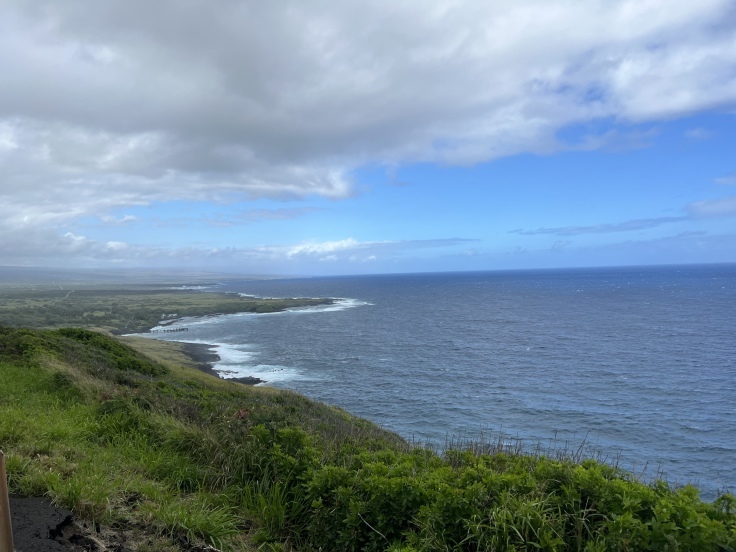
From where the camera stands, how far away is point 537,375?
4434 cm

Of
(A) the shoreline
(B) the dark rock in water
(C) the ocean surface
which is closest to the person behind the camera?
(B) the dark rock in water

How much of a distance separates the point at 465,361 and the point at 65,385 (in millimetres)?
43665

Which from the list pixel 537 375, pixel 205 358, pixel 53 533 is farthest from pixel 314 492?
pixel 205 358

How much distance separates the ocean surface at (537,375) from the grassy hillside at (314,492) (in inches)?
75.3

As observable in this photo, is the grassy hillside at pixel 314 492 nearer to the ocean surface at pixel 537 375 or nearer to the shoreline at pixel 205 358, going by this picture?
the ocean surface at pixel 537 375

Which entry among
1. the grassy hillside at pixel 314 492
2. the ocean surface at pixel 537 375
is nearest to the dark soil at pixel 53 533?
the grassy hillside at pixel 314 492

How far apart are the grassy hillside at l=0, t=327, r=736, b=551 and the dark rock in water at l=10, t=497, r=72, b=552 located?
0.56 feet

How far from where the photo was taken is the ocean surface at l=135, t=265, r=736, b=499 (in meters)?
27.9

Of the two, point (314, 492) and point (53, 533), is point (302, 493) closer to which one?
point (314, 492)

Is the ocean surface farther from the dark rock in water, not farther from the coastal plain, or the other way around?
the dark rock in water

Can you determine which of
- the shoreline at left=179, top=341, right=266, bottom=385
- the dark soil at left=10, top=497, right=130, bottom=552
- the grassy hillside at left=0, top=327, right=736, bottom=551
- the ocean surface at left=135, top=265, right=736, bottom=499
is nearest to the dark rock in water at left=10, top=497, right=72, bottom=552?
the dark soil at left=10, top=497, right=130, bottom=552

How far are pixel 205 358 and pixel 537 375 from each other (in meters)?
34.7

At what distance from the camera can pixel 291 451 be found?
671cm

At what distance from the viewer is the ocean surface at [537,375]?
27.9 meters
